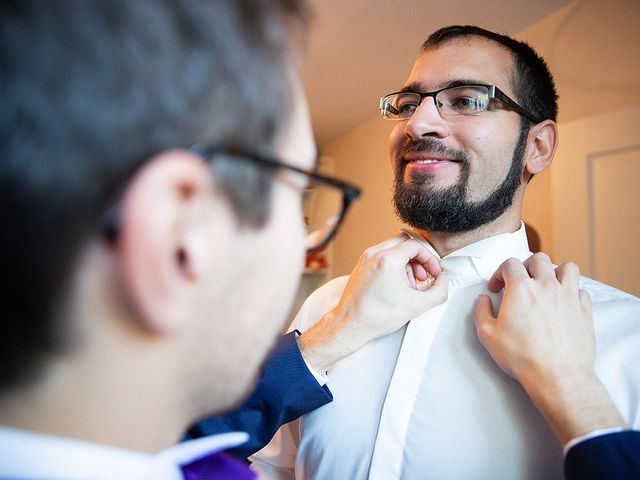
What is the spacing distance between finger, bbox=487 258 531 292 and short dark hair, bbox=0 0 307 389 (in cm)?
60

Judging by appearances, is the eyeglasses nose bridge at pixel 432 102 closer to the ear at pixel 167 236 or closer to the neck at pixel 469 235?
the neck at pixel 469 235

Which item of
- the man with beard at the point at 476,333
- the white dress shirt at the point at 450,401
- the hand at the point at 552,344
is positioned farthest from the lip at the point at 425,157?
the hand at the point at 552,344

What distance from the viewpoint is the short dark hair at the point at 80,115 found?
29 cm

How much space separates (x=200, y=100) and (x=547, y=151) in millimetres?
1016

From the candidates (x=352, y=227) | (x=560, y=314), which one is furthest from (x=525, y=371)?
(x=352, y=227)

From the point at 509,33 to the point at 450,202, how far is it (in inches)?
63.8

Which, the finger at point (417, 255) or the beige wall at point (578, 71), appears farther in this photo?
the beige wall at point (578, 71)

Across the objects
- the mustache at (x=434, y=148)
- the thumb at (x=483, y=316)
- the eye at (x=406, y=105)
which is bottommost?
the thumb at (x=483, y=316)

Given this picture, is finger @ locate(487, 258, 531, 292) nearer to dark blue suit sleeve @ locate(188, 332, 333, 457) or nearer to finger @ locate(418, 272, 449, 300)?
finger @ locate(418, 272, 449, 300)

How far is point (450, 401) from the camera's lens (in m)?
0.81

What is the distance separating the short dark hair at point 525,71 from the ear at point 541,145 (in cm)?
3

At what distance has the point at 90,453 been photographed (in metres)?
0.33

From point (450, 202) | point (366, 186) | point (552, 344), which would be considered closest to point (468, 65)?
point (450, 202)

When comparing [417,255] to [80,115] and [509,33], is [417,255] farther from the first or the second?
[509,33]
